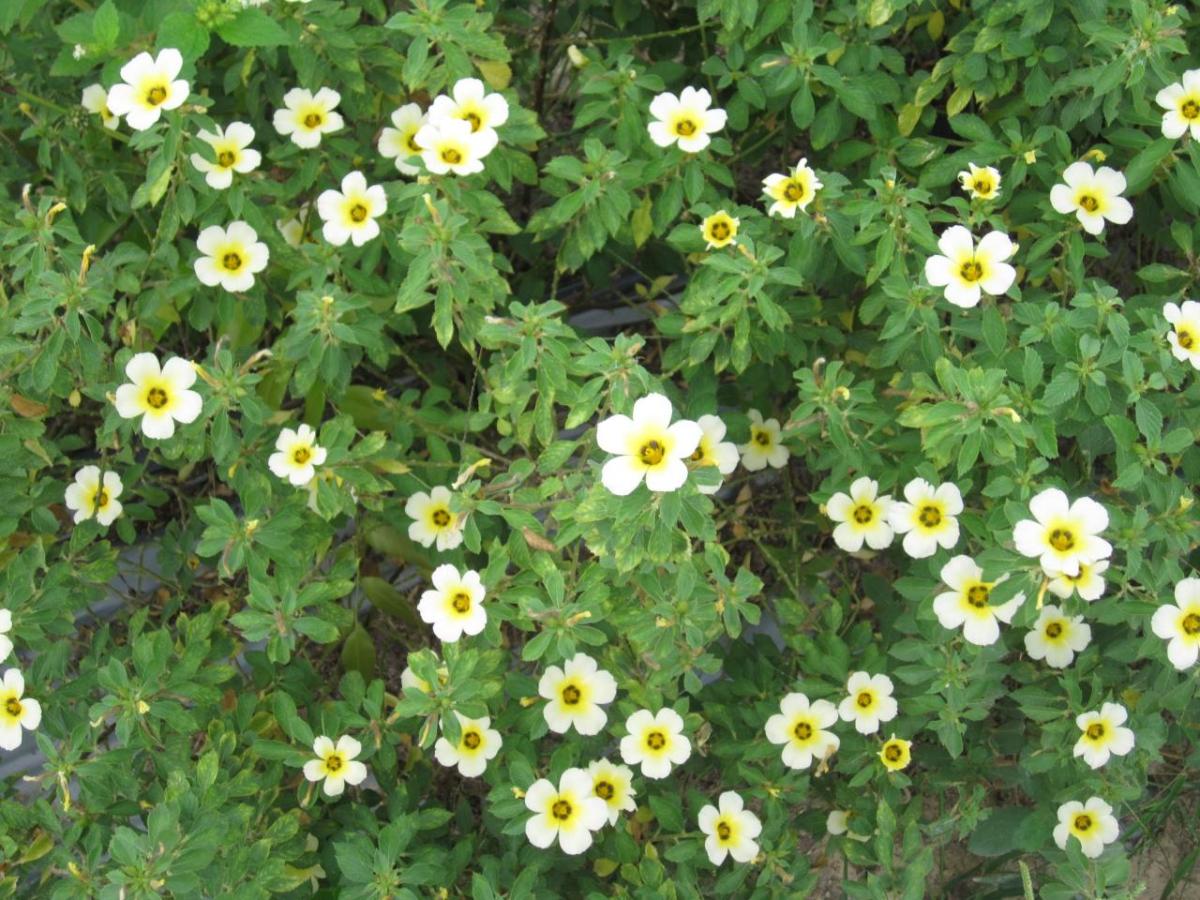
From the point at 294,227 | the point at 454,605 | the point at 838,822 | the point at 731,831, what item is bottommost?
the point at 838,822

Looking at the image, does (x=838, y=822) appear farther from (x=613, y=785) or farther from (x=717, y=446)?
(x=717, y=446)

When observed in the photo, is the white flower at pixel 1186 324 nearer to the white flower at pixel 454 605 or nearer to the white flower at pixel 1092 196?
the white flower at pixel 1092 196

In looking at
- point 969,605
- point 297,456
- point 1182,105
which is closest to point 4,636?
point 297,456

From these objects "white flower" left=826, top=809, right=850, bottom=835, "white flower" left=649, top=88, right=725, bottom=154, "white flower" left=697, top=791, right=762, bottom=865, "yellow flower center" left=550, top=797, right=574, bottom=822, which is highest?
"white flower" left=649, top=88, right=725, bottom=154

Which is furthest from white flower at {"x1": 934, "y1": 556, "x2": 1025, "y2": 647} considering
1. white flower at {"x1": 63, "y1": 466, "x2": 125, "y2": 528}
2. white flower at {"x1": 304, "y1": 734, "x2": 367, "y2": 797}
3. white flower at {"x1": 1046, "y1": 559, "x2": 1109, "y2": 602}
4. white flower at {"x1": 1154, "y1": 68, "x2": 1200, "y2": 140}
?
white flower at {"x1": 63, "y1": 466, "x2": 125, "y2": 528}

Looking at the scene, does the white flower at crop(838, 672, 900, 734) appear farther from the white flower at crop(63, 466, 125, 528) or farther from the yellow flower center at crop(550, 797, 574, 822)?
the white flower at crop(63, 466, 125, 528)

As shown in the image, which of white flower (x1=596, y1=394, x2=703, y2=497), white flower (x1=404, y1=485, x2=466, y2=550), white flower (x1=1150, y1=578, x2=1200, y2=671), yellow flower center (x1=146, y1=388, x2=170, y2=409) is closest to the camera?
white flower (x1=596, y1=394, x2=703, y2=497)

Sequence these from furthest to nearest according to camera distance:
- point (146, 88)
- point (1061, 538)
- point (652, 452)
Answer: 1. point (146, 88)
2. point (1061, 538)
3. point (652, 452)

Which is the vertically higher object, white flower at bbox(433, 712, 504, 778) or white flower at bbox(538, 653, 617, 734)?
white flower at bbox(538, 653, 617, 734)
